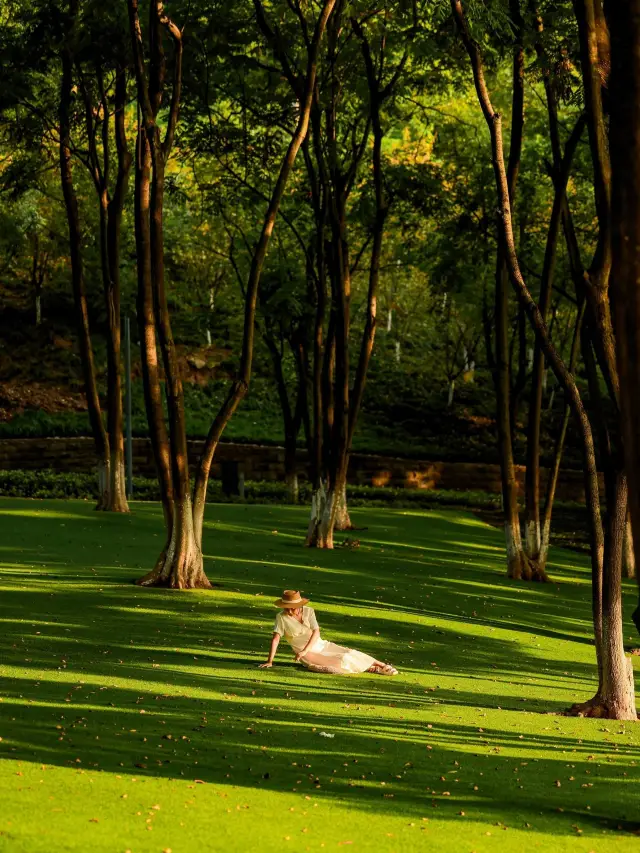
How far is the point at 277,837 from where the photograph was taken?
687cm

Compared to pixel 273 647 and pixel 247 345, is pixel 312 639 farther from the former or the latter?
pixel 247 345

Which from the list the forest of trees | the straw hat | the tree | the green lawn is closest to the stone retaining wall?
the forest of trees

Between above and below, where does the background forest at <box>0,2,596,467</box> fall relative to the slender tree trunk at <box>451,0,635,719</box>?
above

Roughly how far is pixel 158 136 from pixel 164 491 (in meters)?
4.87

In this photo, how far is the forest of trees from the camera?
12.2 meters

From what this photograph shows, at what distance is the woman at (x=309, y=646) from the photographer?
12523mm

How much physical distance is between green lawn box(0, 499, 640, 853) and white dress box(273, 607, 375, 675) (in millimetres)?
234

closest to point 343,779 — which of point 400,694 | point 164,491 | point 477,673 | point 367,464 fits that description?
point 400,694

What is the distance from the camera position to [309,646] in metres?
12.6

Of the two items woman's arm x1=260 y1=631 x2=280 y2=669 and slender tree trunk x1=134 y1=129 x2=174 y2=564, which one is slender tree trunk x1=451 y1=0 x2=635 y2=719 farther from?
slender tree trunk x1=134 y1=129 x2=174 y2=564

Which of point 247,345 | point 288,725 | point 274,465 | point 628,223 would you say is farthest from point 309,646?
point 274,465

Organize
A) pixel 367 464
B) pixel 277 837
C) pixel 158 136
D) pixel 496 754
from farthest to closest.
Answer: pixel 367 464, pixel 158 136, pixel 496 754, pixel 277 837

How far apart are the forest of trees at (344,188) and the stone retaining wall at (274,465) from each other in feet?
14.2

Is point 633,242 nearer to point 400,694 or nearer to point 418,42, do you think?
point 400,694
